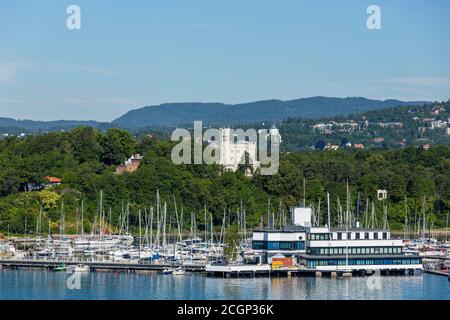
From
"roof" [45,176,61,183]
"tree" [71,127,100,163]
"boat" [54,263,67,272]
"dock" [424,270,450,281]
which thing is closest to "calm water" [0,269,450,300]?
"dock" [424,270,450,281]

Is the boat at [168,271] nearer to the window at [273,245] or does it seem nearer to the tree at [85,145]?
the window at [273,245]

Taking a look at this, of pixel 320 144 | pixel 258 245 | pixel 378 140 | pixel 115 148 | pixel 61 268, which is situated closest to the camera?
pixel 258 245

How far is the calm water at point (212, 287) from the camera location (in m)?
40.4

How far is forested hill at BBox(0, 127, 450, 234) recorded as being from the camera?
7381 cm

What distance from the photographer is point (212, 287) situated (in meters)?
42.8

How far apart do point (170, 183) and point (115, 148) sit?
12619 mm

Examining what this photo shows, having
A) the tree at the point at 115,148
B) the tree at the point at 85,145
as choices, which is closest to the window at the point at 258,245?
the tree at the point at 85,145

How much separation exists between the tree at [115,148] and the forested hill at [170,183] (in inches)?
3.2

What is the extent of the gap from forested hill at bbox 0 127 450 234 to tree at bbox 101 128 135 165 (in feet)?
0.26

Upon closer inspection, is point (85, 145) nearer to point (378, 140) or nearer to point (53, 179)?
point (53, 179)

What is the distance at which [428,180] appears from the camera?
84.8m

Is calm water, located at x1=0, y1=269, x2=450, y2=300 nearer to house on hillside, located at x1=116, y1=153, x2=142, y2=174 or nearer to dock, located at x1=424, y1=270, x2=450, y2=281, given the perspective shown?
dock, located at x1=424, y1=270, x2=450, y2=281

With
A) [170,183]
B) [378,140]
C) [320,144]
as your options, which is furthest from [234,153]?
[378,140]
